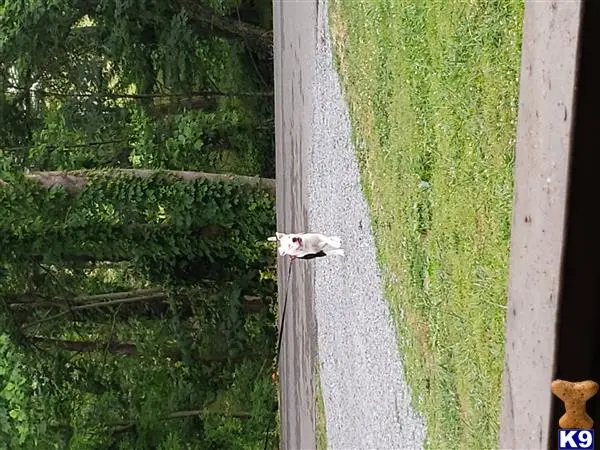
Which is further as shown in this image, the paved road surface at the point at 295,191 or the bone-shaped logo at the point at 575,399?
the paved road surface at the point at 295,191

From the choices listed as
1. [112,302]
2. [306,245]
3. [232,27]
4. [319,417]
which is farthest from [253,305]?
[306,245]

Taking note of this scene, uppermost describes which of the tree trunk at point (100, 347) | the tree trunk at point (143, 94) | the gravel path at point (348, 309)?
the tree trunk at point (143, 94)

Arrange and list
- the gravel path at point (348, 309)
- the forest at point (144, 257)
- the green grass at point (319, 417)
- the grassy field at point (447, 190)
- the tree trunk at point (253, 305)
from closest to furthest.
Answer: the grassy field at point (447, 190)
the gravel path at point (348, 309)
the green grass at point (319, 417)
the forest at point (144, 257)
the tree trunk at point (253, 305)

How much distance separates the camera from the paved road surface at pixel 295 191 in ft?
26.6

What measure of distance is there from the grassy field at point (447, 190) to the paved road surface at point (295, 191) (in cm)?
268

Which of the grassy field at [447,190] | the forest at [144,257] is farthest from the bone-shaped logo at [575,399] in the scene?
the forest at [144,257]

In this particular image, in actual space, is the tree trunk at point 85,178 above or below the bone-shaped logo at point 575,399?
above

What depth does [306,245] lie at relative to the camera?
597 centimetres

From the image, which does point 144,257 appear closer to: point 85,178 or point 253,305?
point 253,305

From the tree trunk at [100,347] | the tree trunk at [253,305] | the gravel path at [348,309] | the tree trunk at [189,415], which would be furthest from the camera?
the tree trunk at [100,347]

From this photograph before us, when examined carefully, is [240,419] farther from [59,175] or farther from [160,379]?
[59,175]

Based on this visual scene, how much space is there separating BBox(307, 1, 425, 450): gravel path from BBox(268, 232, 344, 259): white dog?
0.19m

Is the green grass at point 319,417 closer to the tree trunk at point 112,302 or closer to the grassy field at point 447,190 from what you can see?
the grassy field at point 447,190

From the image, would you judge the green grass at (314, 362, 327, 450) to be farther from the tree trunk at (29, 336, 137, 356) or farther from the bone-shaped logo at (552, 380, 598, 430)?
the tree trunk at (29, 336, 137, 356)
